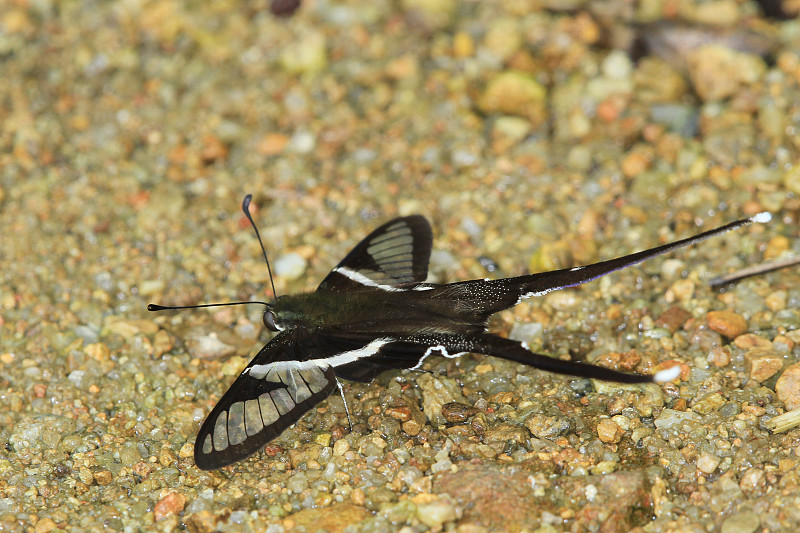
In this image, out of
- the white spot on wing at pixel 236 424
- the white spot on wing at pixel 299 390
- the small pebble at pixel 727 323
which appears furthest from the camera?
the small pebble at pixel 727 323

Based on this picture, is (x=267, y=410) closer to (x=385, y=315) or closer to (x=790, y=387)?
(x=385, y=315)

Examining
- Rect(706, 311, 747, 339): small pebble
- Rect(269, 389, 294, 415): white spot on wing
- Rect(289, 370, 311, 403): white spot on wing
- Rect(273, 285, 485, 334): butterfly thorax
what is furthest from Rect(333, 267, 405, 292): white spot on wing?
Rect(706, 311, 747, 339): small pebble

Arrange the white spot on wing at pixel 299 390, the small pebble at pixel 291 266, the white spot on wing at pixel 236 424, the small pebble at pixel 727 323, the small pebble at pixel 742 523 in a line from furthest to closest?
1. the small pebble at pixel 291 266
2. the small pebble at pixel 727 323
3. the white spot on wing at pixel 299 390
4. the white spot on wing at pixel 236 424
5. the small pebble at pixel 742 523

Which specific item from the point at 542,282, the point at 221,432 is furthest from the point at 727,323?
the point at 221,432

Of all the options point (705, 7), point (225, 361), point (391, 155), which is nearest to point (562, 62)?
point (705, 7)

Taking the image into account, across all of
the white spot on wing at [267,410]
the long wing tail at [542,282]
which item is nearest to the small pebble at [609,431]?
the long wing tail at [542,282]

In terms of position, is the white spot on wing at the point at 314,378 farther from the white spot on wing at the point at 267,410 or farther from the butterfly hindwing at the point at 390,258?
the butterfly hindwing at the point at 390,258

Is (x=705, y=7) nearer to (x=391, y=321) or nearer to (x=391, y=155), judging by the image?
(x=391, y=155)
